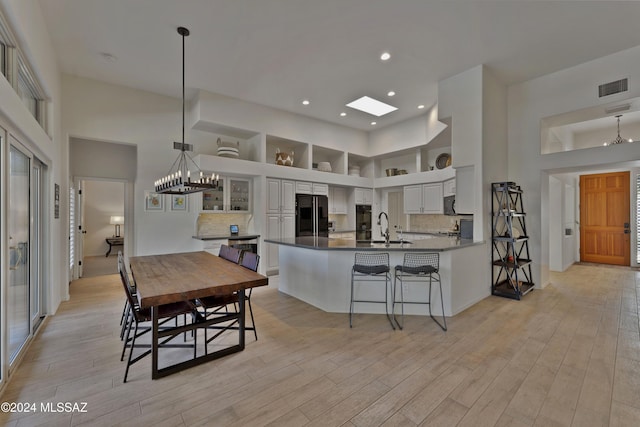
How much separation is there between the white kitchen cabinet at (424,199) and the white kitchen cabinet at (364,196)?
3.66 ft

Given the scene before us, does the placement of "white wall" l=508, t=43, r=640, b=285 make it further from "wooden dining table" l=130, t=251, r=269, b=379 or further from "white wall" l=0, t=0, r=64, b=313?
"white wall" l=0, t=0, r=64, b=313

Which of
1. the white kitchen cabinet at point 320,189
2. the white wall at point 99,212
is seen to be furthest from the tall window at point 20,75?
the white wall at point 99,212

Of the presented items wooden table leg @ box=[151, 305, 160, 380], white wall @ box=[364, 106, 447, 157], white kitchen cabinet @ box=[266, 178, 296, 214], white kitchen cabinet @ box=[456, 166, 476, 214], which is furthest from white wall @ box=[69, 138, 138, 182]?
white kitchen cabinet @ box=[456, 166, 476, 214]

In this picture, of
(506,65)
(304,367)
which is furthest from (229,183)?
(506,65)

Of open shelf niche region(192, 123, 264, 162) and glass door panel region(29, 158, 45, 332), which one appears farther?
open shelf niche region(192, 123, 264, 162)

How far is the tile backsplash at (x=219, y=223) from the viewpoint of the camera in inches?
231

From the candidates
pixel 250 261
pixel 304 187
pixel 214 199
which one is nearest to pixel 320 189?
pixel 304 187

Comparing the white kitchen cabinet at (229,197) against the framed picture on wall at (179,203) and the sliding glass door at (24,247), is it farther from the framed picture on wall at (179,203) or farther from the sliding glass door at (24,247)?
the sliding glass door at (24,247)

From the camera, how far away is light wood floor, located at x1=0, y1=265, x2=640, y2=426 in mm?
1826

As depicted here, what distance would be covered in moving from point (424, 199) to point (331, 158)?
2660mm

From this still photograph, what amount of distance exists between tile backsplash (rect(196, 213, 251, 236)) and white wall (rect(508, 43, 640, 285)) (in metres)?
5.29

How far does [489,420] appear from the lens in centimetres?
177

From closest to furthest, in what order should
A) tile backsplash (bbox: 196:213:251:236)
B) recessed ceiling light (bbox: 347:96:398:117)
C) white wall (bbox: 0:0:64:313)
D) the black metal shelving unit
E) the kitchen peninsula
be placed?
white wall (bbox: 0:0:64:313) → the kitchen peninsula → the black metal shelving unit → recessed ceiling light (bbox: 347:96:398:117) → tile backsplash (bbox: 196:213:251:236)

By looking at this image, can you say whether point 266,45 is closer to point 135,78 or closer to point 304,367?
point 135,78
